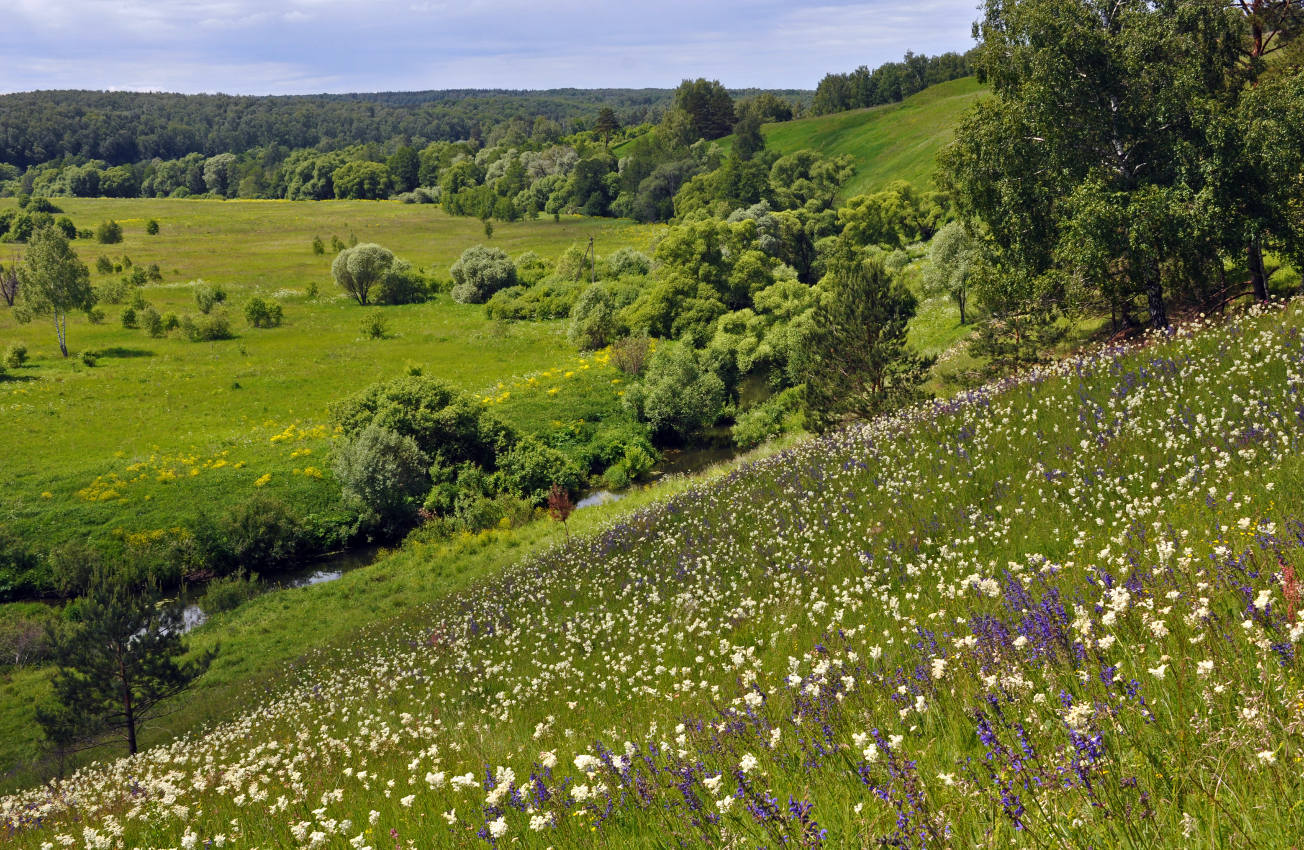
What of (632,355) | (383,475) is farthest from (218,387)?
(632,355)

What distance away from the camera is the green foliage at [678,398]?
158 feet

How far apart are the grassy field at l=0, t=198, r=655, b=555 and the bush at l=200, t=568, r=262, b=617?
19.2 feet

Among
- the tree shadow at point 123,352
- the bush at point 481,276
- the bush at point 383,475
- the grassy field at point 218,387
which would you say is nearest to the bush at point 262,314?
the grassy field at point 218,387

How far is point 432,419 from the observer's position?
136 ft

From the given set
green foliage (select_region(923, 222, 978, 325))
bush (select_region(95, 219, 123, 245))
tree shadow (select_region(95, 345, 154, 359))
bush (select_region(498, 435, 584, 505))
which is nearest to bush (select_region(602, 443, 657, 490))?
bush (select_region(498, 435, 584, 505))

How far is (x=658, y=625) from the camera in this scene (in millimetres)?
11672

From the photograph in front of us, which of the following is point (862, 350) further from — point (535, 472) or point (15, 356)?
point (15, 356)

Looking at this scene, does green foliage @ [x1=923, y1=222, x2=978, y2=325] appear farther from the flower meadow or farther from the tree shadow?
the tree shadow

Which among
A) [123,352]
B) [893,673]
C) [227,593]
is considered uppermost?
[893,673]

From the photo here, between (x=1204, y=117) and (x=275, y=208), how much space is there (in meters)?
165

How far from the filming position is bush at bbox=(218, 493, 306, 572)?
114 ft

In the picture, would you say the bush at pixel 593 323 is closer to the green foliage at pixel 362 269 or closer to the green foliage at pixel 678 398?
the green foliage at pixel 678 398

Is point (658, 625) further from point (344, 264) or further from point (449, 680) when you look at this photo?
point (344, 264)

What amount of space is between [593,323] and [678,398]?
18.0 metres
